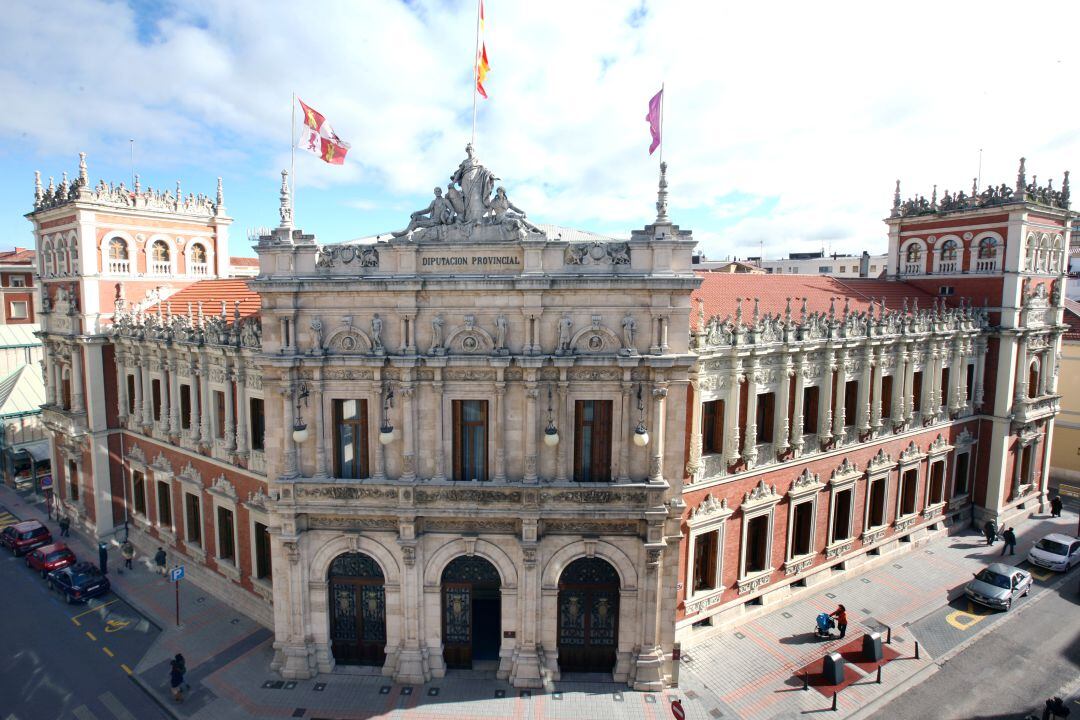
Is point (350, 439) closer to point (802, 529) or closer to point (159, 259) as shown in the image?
point (802, 529)

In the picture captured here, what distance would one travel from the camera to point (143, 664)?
23.8 metres

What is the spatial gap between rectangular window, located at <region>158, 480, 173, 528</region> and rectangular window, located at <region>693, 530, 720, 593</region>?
2710 cm

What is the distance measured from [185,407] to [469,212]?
19.2 m

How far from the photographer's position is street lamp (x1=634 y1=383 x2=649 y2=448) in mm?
Answer: 20438

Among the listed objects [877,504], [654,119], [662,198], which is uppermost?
[654,119]

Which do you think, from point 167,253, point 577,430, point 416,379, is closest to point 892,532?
point 577,430

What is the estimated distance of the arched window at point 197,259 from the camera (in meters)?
38.8

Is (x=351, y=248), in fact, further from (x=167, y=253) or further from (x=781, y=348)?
(x=167, y=253)

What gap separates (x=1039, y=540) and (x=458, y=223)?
37443 millimetres

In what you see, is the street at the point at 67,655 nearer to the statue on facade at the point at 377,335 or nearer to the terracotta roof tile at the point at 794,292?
the statue on facade at the point at 377,335

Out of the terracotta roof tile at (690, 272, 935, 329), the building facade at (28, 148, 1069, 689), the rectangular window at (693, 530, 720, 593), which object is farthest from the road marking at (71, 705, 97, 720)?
the terracotta roof tile at (690, 272, 935, 329)

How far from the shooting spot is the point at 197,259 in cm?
3941

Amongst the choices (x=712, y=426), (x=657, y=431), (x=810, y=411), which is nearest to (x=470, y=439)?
(x=657, y=431)

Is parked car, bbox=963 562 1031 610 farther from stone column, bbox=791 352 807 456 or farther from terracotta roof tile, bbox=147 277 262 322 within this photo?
terracotta roof tile, bbox=147 277 262 322
